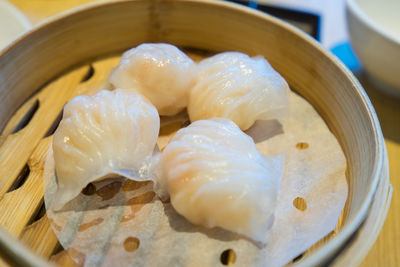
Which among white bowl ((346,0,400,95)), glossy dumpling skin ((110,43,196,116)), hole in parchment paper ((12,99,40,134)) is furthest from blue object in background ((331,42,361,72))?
hole in parchment paper ((12,99,40,134))

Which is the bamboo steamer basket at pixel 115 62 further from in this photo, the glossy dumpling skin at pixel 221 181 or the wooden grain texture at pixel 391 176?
the wooden grain texture at pixel 391 176

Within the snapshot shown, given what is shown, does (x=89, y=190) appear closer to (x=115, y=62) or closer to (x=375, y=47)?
(x=115, y=62)

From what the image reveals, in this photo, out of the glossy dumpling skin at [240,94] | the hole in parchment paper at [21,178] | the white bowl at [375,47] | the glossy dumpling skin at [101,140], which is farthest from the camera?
the white bowl at [375,47]

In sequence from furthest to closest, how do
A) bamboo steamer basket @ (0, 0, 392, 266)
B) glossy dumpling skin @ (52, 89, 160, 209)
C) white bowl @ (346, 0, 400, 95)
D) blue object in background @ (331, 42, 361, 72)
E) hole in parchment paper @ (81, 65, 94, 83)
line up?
1. blue object in background @ (331, 42, 361, 72)
2. hole in parchment paper @ (81, 65, 94, 83)
3. white bowl @ (346, 0, 400, 95)
4. glossy dumpling skin @ (52, 89, 160, 209)
5. bamboo steamer basket @ (0, 0, 392, 266)

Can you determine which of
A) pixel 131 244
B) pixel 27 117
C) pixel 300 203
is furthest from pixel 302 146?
pixel 27 117

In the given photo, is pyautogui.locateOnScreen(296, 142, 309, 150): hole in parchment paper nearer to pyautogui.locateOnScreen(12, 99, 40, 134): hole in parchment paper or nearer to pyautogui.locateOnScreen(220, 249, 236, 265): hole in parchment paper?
pyautogui.locateOnScreen(220, 249, 236, 265): hole in parchment paper

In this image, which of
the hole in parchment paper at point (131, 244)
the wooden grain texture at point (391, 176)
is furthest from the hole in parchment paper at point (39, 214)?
the wooden grain texture at point (391, 176)
